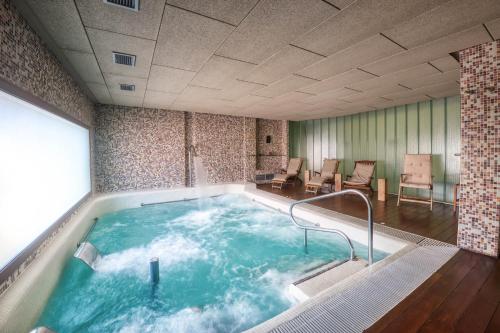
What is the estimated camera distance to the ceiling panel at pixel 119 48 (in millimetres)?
2258

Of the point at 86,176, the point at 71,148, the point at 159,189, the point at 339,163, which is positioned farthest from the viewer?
the point at 339,163

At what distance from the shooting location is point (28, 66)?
2137 millimetres

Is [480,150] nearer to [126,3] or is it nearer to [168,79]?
[126,3]

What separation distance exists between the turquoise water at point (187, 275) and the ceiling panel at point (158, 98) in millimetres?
2733

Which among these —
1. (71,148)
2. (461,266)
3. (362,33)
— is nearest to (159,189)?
(71,148)

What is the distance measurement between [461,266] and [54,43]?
16.3 ft

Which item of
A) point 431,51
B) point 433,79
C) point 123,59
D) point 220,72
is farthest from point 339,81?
point 123,59

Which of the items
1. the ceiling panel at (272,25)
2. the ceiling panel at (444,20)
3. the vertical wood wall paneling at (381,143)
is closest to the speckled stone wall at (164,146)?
the vertical wood wall paneling at (381,143)

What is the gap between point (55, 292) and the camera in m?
2.31

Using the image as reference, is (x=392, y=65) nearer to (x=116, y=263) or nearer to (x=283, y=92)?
(x=283, y=92)

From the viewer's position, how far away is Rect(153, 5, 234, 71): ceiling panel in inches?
77.2

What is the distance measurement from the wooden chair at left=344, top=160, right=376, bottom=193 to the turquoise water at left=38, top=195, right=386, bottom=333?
2.22 meters

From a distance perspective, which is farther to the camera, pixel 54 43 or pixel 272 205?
pixel 272 205

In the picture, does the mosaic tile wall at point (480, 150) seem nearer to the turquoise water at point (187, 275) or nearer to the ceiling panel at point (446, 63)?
the ceiling panel at point (446, 63)
